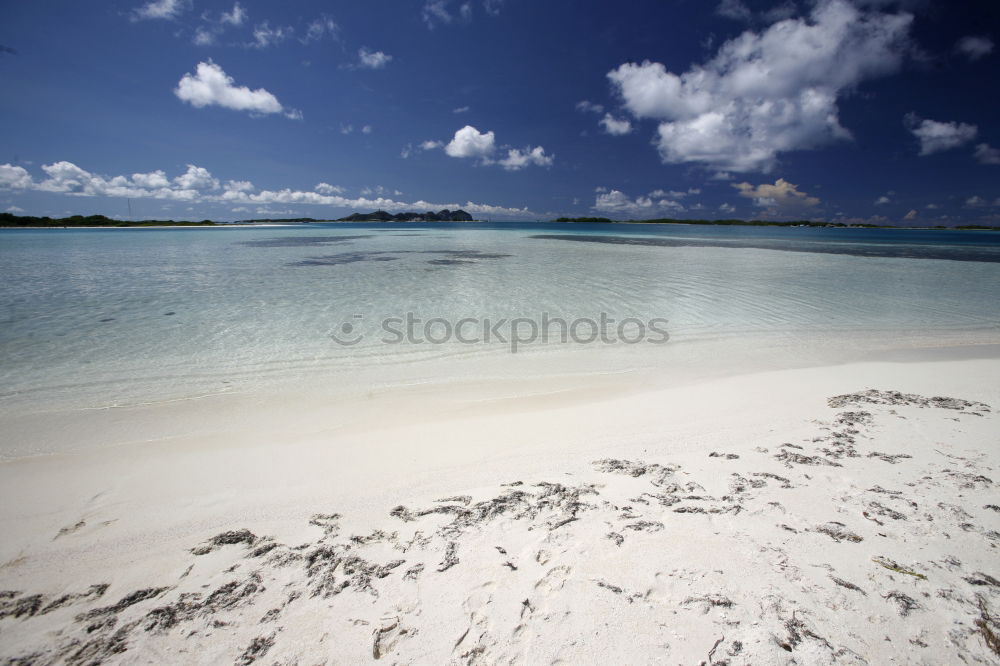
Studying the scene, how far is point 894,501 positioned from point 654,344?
4970mm

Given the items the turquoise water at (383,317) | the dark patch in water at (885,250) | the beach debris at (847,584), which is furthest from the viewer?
the dark patch in water at (885,250)

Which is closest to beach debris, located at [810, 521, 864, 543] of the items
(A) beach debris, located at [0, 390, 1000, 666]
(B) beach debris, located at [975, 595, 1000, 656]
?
(A) beach debris, located at [0, 390, 1000, 666]

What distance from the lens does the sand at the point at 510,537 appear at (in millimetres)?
2055

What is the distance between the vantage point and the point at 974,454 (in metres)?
3.69

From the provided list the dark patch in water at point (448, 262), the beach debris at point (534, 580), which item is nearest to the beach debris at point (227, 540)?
the beach debris at point (534, 580)

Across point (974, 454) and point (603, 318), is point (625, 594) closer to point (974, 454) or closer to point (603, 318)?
point (974, 454)

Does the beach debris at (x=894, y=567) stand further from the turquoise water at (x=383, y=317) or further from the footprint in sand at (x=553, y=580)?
the turquoise water at (x=383, y=317)

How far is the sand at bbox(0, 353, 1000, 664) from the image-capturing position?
6.74 ft

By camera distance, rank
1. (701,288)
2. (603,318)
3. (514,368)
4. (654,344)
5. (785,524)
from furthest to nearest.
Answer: (701,288), (603,318), (654,344), (514,368), (785,524)

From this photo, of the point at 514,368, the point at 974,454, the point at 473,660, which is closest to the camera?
the point at 473,660

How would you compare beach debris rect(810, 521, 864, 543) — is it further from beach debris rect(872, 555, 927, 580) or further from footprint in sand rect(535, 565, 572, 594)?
footprint in sand rect(535, 565, 572, 594)

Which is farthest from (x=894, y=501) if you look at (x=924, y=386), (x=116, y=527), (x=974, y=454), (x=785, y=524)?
(x=116, y=527)

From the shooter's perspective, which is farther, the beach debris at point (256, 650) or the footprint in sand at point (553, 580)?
the footprint in sand at point (553, 580)

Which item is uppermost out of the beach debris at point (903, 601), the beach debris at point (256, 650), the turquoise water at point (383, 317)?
the turquoise water at point (383, 317)
